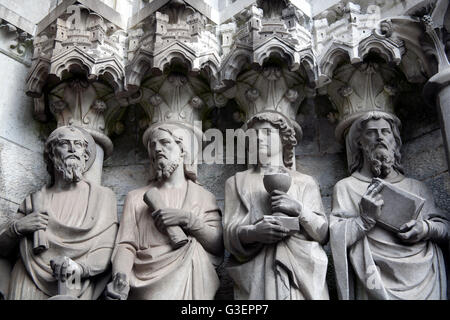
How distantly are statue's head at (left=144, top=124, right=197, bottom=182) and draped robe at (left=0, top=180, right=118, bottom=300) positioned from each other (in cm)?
43

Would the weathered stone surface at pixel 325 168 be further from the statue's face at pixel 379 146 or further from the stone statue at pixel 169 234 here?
the stone statue at pixel 169 234

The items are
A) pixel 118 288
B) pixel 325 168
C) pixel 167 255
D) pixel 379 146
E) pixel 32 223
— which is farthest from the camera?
pixel 325 168

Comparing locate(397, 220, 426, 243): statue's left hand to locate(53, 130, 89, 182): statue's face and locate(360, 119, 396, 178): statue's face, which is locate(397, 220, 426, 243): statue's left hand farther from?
locate(53, 130, 89, 182): statue's face

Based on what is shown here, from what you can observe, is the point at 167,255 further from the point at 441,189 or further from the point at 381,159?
the point at 441,189

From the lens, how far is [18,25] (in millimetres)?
6059

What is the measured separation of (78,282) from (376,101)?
2.40m

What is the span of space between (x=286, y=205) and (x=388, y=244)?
0.66 m

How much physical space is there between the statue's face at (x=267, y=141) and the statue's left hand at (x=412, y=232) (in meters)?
1.05

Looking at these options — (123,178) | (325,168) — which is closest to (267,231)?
(325,168)

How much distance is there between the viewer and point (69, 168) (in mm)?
5230

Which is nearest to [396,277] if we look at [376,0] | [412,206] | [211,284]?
[412,206]

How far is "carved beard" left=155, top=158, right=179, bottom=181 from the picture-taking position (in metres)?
5.18

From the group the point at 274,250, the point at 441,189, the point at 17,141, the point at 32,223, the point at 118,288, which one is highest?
the point at 17,141

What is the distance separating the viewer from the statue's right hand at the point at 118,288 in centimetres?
450
